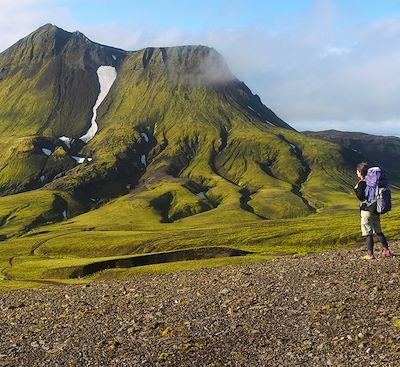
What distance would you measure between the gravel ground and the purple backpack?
127 inches

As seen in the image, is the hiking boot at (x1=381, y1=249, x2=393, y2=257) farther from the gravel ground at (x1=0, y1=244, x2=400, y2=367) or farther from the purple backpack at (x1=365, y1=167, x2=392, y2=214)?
the purple backpack at (x1=365, y1=167, x2=392, y2=214)

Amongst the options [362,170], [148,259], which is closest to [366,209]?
[362,170]

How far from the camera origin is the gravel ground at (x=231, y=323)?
18375 mm

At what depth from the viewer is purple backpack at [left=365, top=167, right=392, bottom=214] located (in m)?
27.8

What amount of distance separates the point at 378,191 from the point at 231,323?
11565mm

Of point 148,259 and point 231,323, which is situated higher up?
point 231,323

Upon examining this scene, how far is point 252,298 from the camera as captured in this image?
2500cm

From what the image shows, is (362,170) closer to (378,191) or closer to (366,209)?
(378,191)

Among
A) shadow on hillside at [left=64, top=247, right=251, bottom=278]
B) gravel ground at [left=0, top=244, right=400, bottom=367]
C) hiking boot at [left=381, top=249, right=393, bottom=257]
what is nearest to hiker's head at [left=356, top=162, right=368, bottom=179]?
hiking boot at [left=381, top=249, right=393, bottom=257]

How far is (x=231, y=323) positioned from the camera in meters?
22.1

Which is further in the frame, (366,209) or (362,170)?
(362,170)

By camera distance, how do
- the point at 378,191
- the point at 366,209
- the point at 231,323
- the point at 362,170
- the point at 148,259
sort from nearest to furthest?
→ the point at 231,323 → the point at 378,191 → the point at 366,209 → the point at 362,170 → the point at 148,259

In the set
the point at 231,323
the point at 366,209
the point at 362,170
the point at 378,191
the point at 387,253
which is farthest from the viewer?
the point at 387,253

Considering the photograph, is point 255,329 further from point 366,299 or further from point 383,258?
point 383,258
